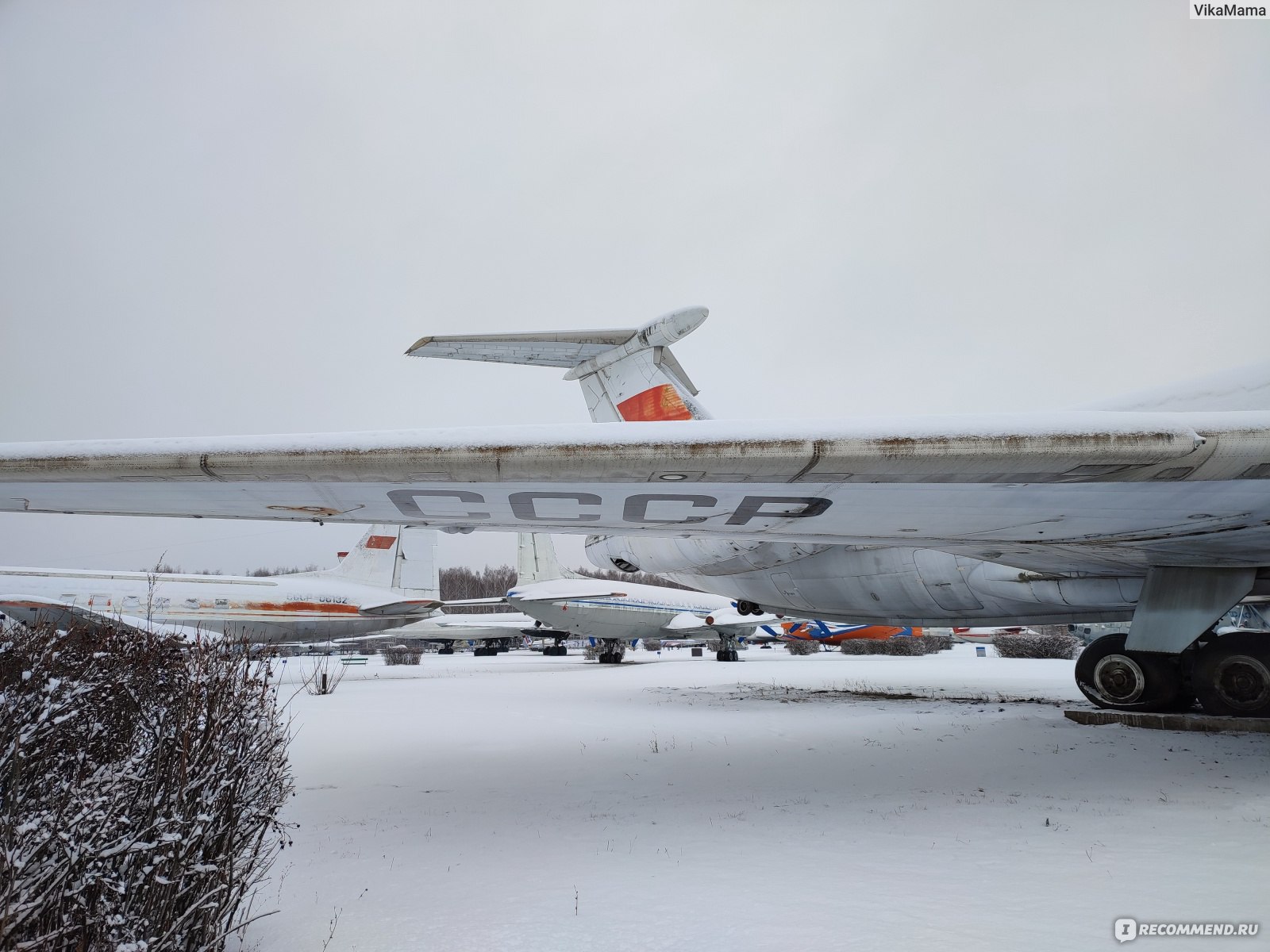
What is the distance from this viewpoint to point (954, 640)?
152 feet

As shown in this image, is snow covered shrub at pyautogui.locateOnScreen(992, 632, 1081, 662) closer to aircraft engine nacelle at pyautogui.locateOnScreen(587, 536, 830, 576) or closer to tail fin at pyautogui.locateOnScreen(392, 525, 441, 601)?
tail fin at pyautogui.locateOnScreen(392, 525, 441, 601)

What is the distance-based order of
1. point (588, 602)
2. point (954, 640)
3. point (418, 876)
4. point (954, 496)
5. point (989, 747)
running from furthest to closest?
point (954, 640) < point (588, 602) < point (989, 747) < point (954, 496) < point (418, 876)

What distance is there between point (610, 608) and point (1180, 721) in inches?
748

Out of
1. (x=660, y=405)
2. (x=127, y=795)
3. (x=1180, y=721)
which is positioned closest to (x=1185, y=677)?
(x=1180, y=721)

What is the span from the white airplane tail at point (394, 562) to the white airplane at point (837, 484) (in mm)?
21221

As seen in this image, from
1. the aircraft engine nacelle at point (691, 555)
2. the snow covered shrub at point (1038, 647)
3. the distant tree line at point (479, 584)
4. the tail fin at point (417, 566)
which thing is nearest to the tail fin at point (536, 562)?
the tail fin at point (417, 566)

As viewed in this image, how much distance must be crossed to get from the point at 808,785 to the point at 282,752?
3751 mm

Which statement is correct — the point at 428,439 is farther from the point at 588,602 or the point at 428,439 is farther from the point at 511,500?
the point at 588,602

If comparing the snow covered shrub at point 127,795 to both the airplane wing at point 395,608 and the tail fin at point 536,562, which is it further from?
the tail fin at point 536,562

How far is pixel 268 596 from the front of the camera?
21.4 m

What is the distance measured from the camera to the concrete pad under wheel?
6.70 m

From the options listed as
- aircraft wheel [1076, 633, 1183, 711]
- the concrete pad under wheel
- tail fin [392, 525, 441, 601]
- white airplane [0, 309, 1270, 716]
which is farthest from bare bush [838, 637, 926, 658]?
white airplane [0, 309, 1270, 716]

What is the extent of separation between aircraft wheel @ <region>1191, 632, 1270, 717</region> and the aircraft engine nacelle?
4105 mm

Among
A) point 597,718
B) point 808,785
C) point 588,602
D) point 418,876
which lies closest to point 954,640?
point 588,602
